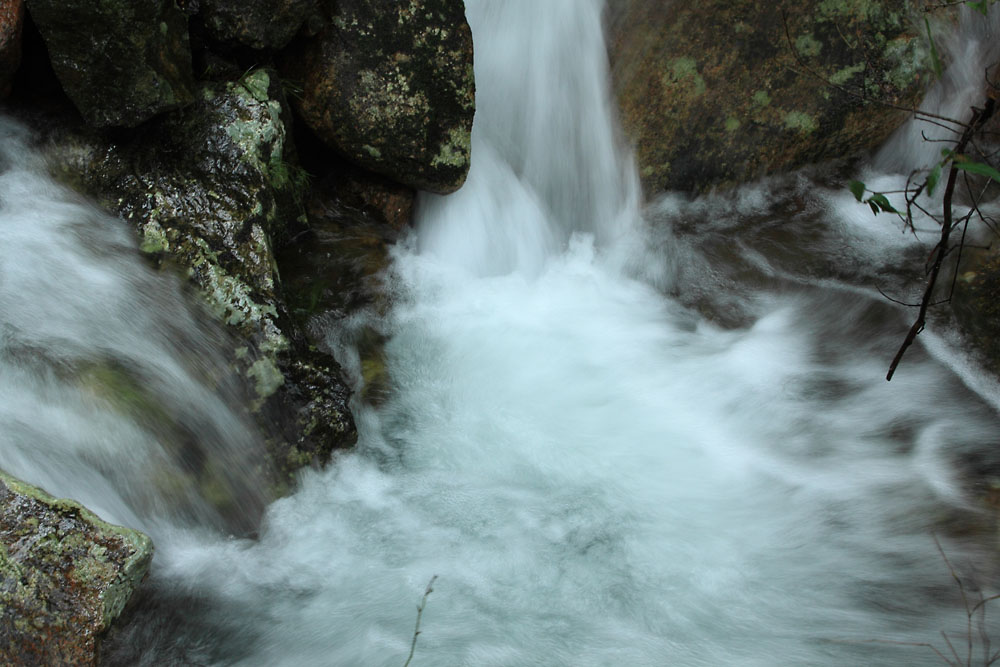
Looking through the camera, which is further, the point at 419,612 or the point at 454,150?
the point at 454,150

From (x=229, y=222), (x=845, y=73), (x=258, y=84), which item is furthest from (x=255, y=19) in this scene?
(x=845, y=73)

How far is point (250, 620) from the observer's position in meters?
2.68

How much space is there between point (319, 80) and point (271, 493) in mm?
1903

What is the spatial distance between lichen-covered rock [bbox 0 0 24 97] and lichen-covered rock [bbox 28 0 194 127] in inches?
2.6

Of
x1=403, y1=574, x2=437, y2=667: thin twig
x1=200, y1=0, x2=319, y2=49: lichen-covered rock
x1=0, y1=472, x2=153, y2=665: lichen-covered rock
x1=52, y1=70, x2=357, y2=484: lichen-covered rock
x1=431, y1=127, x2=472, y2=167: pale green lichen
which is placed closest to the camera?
x1=0, y1=472, x2=153, y2=665: lichen-covered rock

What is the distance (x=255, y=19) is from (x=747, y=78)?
8.99 ft

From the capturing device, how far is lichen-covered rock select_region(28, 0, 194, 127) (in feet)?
9.17

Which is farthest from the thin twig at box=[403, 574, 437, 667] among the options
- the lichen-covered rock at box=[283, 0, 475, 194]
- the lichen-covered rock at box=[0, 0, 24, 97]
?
the lichen-covered rock at box=[0, 0, 24, 97]

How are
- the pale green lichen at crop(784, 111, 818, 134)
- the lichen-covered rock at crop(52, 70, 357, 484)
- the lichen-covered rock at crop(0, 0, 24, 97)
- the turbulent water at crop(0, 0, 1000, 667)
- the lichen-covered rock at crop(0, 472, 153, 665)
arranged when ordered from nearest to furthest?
the lichen-covered rock at crop(0, 472, 153, 665) → the turbulent water at crop(0, 0, 1000, 667) → the lichen-covered rock at crop(0, 0, 24, 97) → the lichen-covered rock at crop(52, 70, 357, 484) → the pale green lichen at crop(784, 111, 818, 134)

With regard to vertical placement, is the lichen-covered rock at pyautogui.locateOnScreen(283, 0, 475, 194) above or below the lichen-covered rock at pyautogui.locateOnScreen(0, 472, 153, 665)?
above

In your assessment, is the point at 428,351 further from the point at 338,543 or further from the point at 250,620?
the point at 250,620

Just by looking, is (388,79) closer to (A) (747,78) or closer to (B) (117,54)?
(B) (117,54)

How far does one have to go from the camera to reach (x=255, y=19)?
329cm

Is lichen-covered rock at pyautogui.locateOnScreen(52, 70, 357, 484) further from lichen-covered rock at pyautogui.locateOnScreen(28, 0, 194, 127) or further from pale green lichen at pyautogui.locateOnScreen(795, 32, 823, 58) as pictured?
pale green lichen at pyautogui.locateOnScreen(795, 32, 823, 58)
